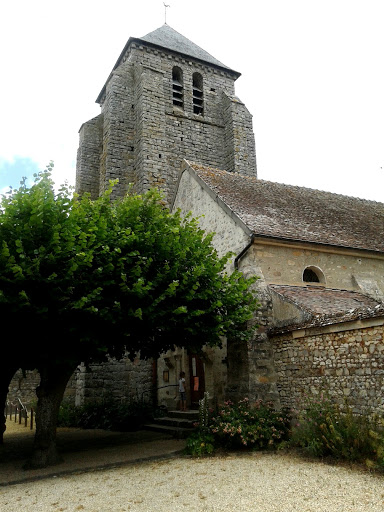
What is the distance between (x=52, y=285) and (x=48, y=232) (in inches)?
39.9

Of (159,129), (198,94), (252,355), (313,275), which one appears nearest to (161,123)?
(159,129)

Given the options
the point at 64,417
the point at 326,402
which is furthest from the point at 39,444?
the point at 64,417

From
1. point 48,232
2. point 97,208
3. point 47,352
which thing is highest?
point 97,208

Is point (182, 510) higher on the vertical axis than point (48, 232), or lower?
lower

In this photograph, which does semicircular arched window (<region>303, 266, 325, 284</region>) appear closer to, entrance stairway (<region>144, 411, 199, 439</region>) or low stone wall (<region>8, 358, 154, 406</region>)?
entrance stairway (<region>144, 411, 199, 439</region>)

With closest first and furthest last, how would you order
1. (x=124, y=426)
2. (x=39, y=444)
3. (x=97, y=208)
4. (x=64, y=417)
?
(x=39, y=444) → (x=97, y=208) → (x=124, y=426) → (x=64, y=417)

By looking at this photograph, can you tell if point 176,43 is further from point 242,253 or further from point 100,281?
point 100,281

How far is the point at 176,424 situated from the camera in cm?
1187

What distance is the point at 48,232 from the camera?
7.78 m

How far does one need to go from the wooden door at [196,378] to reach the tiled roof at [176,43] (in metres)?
17.9

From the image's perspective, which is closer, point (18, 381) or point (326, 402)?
point (326, 402)

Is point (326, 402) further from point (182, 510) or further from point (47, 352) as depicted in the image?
point (47, 352)

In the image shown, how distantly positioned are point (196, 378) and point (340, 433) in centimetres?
679

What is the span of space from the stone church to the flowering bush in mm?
507
